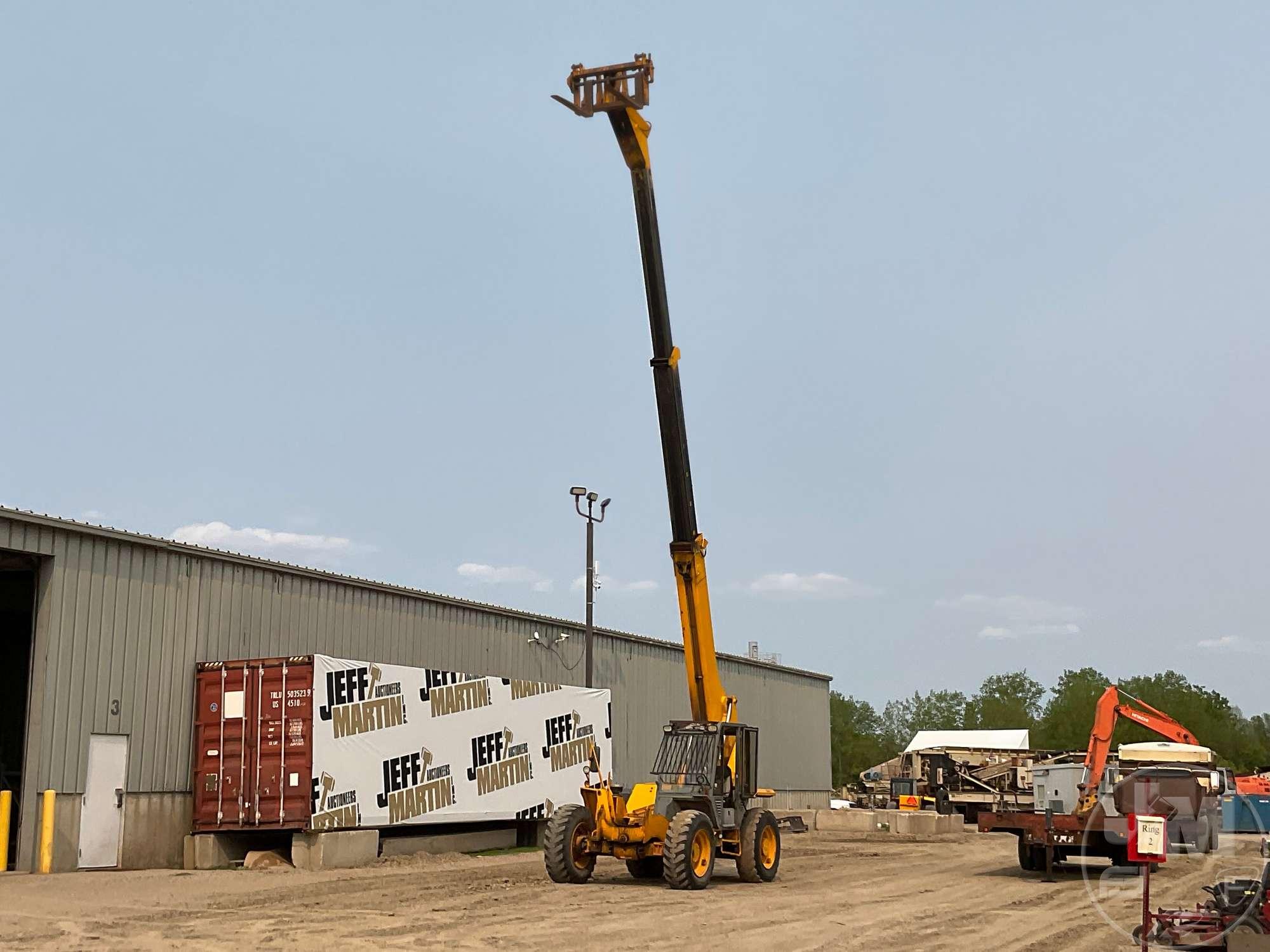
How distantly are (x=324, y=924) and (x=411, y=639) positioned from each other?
15.5m

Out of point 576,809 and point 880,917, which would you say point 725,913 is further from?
point 576,809

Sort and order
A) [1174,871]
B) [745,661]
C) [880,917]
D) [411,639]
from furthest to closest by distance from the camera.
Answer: [745,661] < [411,639] < [1174,871] < [880,917]

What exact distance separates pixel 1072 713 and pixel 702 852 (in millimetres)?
99165

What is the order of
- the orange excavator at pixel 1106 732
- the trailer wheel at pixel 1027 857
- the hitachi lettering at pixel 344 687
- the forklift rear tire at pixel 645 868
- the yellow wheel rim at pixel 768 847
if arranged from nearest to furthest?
the forklift rear tire at pixel 645 868 → the yellow wheel rim at pixel 768 847 → the orange excavator at pixel 1106 732 → the trailer wheel at pixel 1027 857 → the hitachi lettering at pixel 344 687

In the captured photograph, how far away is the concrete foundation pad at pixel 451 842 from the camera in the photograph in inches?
993

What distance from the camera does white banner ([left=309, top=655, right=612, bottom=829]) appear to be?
2334cm

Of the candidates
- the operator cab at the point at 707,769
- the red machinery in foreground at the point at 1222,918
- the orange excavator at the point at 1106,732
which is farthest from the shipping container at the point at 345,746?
the red machinery in foreground at the point at 1222,918

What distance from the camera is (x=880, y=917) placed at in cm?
1580

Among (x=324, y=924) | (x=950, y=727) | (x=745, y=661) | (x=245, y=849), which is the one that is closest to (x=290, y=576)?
(x=245, y=849)

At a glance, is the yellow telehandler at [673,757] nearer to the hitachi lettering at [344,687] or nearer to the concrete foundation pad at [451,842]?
the hitachi lettering at [344,687]

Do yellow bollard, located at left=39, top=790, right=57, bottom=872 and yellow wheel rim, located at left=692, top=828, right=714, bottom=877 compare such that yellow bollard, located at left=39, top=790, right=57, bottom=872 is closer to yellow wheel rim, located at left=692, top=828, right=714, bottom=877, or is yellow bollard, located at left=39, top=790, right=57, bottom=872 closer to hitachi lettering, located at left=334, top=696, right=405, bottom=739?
hitachi lettering, located at left=334, top=696, right=405, bottom=739

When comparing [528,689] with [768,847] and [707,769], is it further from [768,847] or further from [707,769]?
[707,769]

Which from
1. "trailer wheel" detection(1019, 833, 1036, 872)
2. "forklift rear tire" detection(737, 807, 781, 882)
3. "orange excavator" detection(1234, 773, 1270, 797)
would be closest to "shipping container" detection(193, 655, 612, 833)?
"forklift rear tire" detection(737, 807, 781, 882)

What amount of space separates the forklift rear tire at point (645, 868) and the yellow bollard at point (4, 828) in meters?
9.86
